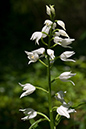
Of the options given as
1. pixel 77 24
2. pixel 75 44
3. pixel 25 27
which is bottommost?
pixel 75 44

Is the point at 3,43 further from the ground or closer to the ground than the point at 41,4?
closer to the ground

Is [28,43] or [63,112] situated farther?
[28,43]

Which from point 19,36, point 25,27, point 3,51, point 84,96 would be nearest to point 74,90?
point 84,96

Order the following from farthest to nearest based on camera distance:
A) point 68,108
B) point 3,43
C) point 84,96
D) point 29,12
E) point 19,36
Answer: point 29,12
point 19,36
point 3,43
point 84,96
point 68,108

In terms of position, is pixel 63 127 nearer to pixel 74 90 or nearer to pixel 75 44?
pixel 74 90

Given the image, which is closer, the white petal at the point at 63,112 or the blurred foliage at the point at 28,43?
the white petal at the point at 63,112

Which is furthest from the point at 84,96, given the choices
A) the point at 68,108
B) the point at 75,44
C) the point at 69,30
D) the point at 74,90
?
the point at 69,30

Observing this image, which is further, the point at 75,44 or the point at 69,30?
the point at 69,30

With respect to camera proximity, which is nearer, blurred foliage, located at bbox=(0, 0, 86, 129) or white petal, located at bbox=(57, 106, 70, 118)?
white petal, located at bbox=(57, 106, 70, 118)

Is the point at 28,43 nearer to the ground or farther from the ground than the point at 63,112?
farther from the ground

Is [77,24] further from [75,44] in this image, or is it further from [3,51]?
[3,51]

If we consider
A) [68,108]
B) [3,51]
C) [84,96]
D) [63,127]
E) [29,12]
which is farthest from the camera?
[29,12]
